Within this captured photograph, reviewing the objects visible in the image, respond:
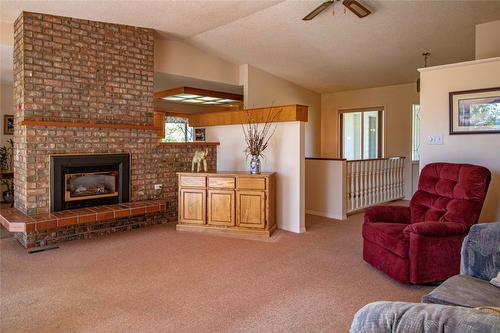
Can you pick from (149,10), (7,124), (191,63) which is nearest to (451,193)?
(149,10)

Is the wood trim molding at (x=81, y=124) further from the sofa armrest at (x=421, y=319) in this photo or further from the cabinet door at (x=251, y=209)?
the sofa armrest at (x=421, y=319)

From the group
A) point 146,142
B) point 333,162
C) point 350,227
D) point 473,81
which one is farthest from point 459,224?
point 146,142

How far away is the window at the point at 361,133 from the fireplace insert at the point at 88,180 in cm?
559

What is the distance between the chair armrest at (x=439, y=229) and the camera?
3025mm

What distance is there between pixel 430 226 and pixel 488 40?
9.72 feet

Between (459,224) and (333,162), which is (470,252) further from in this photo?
(333,162)

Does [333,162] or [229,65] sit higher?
[229,65]

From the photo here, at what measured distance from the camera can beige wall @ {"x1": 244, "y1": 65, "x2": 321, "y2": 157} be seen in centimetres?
720

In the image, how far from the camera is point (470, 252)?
230cm

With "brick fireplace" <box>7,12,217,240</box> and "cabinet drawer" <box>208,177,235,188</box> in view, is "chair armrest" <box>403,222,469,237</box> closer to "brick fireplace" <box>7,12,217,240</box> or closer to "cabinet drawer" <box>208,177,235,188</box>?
"cabinet drawer" <box>208,177,235,188</box>

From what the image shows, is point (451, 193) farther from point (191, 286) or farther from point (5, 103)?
point (5, 103)

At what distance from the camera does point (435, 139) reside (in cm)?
424

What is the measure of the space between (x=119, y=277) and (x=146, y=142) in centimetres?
255

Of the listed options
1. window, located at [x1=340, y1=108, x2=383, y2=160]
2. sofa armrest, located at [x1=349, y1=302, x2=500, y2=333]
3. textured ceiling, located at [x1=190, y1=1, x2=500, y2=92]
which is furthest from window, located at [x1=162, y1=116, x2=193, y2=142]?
sofa armrest, located at [x1=349, y1=302, x2=500, y2=333]
